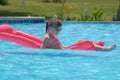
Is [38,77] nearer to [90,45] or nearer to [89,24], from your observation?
[90,45]

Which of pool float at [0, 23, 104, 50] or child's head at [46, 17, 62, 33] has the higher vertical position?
child's head at [46, 17, 62, 33]

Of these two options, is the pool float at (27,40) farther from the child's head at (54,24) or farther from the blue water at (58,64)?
the child's head at (54,24)

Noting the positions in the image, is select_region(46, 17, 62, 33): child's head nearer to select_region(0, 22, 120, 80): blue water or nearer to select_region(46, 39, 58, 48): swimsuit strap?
select_region(46, 39, 58, 48): swimsuit strap

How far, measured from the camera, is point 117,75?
7074 mm

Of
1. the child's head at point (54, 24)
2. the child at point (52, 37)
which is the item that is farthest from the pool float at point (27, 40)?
the child's head at point (54, 24)

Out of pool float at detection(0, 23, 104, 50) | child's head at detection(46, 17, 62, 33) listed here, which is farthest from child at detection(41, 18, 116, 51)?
pool float at detection(0, 23, 104, 50)

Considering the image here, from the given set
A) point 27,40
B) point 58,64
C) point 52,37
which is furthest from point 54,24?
point 58,64

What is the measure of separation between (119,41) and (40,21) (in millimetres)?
4419

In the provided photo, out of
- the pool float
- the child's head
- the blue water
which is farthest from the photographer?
the pool float

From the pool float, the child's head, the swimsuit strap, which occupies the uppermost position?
the child's head

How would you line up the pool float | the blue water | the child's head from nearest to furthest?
the blue water
the child's head
the pool float

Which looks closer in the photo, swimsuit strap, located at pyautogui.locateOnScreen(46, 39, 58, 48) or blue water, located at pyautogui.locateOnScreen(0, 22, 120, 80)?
blue water, located at pyautogui.locateOnScreen(0, 22, 120, 80)

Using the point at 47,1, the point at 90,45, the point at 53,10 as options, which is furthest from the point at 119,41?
the point at 47,1

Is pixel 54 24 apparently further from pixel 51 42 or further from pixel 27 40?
pixel 27 40
